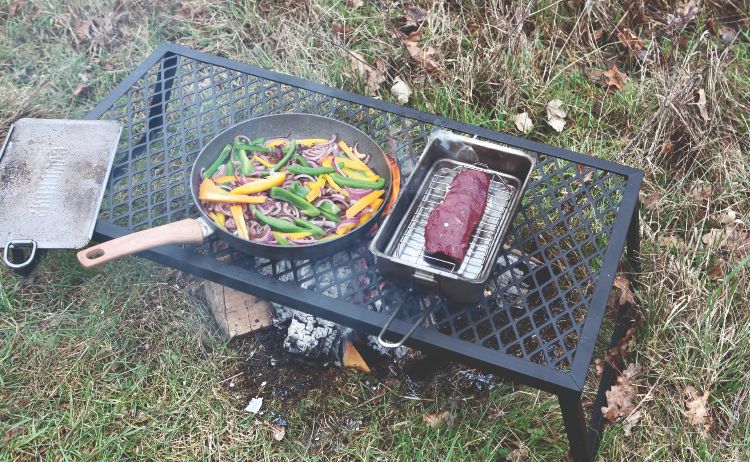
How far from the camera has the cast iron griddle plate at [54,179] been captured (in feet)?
9.12

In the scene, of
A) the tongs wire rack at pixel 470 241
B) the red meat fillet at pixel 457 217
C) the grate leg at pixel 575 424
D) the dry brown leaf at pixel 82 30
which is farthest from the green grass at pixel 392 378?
the red meat fillet at pixel 457 217

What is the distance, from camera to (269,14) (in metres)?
4.95

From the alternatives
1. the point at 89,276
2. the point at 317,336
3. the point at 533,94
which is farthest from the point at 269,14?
the point at 317,336

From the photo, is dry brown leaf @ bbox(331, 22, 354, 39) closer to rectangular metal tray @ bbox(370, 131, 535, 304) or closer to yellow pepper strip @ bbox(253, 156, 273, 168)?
yellow pepper strip @ bbox(253, 156, 273, 168)

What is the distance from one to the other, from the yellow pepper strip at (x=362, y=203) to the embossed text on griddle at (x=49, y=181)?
1321 millimetres

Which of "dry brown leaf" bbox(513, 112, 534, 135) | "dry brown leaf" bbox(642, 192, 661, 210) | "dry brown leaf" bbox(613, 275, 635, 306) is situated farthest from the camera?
"dry brown leaf" bbox(513, 112, 534, 135)

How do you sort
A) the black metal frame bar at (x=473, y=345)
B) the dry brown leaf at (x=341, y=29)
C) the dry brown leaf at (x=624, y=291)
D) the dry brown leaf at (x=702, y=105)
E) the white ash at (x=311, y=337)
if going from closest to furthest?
the black metal frame bar at (x=473, y=345) → the white ash at (x=311, y=337) → the dry brown leaf at (x=624, y=291) → the dry brown leaf at (x=702, y=105) → the dry brown leaf at (x=341, y=29)

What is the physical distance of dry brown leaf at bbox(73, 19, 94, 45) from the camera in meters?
5.07

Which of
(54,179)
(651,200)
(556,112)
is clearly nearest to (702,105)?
(651,200)

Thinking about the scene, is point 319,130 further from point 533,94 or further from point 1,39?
point 1,39

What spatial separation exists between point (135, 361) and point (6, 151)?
1201 millimetres

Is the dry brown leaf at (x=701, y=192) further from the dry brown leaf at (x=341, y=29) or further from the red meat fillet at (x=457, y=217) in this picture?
the dry brown leaf at (x=341, y=29)

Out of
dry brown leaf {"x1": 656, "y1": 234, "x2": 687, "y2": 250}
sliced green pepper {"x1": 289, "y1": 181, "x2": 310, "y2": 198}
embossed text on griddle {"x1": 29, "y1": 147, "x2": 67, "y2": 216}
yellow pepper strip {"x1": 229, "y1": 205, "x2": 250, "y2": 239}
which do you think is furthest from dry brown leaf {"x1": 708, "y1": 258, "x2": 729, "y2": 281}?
embossed text on griddle {"x1": 29, "y1": 147, "x2": 67, "y2": 216}

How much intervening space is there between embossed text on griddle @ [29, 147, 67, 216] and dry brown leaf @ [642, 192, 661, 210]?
10.2 ft
